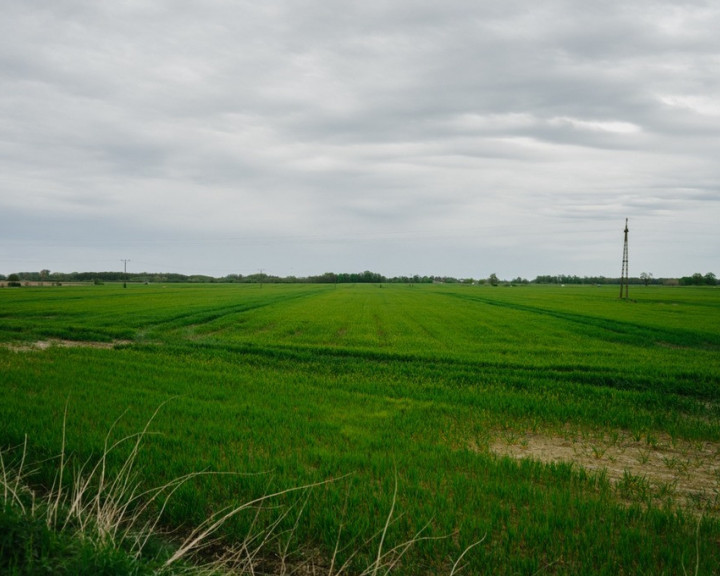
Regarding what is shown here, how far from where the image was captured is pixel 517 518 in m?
4.84

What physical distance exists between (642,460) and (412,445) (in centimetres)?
356

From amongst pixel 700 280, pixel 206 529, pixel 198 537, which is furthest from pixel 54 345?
pixel 700 280

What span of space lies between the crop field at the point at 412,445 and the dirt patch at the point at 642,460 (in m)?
0.05

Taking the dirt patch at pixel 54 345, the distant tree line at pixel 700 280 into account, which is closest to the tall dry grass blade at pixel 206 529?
the dirt patch at pixel 54 345

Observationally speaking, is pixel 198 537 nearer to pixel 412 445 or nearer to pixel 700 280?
pixel 412 445

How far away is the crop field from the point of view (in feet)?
14.5

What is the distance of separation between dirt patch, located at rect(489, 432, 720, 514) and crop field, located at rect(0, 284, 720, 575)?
5 cm

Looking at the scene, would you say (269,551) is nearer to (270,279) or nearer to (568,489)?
(568,489)

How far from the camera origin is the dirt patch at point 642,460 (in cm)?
572

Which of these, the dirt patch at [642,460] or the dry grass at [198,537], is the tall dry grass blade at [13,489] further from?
the dirt patch at [642,460]

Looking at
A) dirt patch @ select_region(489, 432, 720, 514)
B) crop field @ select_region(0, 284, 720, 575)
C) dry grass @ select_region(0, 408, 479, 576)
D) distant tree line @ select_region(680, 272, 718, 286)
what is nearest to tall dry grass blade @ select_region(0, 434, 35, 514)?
dry grass @ select_region(0, 408, 479, 576)

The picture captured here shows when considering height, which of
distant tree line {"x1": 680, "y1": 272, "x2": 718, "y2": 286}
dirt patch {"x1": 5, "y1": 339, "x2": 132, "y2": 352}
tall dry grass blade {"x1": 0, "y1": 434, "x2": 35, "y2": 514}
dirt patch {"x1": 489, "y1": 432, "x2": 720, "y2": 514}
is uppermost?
distant tree line {"x1": 680, "y1": 272, "x2": 718, "y2": 286}

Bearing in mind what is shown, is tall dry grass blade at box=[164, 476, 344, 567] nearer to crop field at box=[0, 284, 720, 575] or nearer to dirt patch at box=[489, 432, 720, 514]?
crop field at box=[0, 284, 720, 575]

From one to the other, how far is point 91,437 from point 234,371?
6.30 meters
